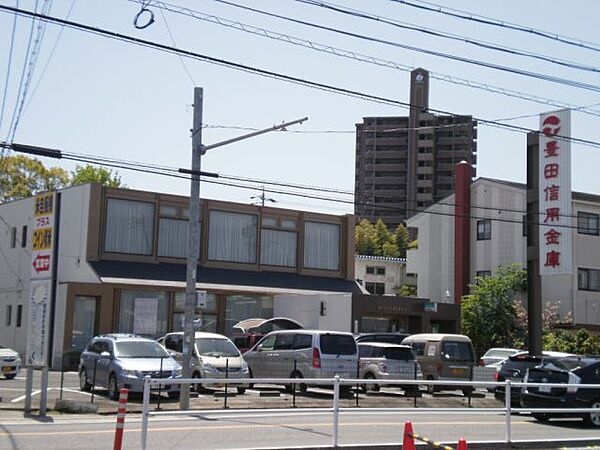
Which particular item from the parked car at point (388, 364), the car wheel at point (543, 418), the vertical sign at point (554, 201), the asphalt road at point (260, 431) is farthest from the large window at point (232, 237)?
the car wheel at point (543, 418)

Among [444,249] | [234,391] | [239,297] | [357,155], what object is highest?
[357,155]

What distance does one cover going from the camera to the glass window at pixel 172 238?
4147 centimetres

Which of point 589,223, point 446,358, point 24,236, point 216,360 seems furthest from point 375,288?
point 216,360

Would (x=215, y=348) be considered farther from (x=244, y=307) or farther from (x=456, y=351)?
(x=244, y=307)

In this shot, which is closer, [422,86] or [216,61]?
[216,61]

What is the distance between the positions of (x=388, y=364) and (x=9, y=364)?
14.0 m

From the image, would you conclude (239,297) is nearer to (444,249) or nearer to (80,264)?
(80,264)

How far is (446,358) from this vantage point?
29.2 meters

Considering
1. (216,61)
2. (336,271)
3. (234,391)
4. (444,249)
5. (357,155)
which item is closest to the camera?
(216,61)

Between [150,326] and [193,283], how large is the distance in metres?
18.8

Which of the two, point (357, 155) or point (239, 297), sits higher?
point (357, 155)

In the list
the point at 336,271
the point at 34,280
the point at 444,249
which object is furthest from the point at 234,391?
the point at 444,249

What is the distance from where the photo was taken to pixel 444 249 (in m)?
58.3

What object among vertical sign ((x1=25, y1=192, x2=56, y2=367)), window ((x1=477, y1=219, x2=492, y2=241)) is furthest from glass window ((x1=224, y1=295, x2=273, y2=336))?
vertical sign ((x1=25, y1=192, x2=56, y2=367))
